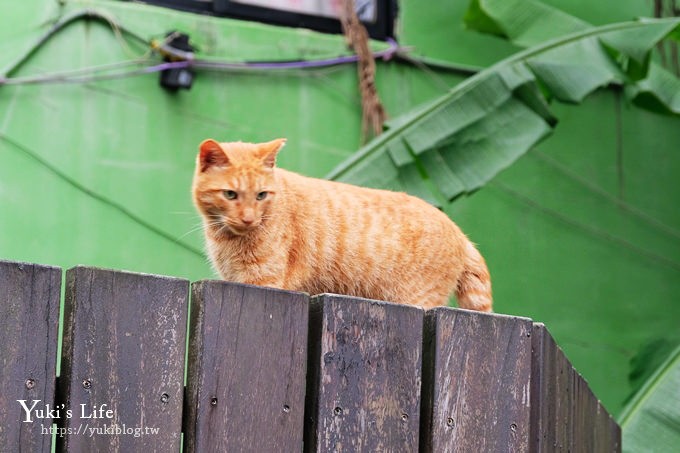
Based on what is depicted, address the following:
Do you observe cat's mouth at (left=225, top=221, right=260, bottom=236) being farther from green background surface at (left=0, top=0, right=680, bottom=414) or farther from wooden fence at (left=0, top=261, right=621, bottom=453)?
green background surface at (left=0, top=0, right=680, bottom=414)

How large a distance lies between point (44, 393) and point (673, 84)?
4.54 meters

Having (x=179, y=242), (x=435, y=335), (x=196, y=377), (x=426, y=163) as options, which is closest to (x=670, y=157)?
(x=426, y=163)

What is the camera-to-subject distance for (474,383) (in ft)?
7.72

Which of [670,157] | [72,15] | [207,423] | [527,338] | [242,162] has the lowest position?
[207,423]

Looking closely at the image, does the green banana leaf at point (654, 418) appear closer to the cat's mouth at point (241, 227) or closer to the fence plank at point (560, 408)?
the fence plank at point (560, 408)

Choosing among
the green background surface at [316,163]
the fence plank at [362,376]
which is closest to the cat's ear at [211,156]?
the fence plank at [362,376]

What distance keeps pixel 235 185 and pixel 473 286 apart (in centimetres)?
88

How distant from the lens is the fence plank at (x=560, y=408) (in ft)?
8.15

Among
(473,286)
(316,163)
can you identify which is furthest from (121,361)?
(316,163)

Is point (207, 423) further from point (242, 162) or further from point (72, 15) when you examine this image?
point (72, 15)

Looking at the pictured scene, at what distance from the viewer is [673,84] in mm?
5645

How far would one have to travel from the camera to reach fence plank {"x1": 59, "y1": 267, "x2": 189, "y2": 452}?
76.5 inches

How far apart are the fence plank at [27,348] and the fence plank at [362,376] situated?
55 centimetres

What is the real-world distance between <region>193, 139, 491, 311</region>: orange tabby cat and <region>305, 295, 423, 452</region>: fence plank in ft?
2.89
